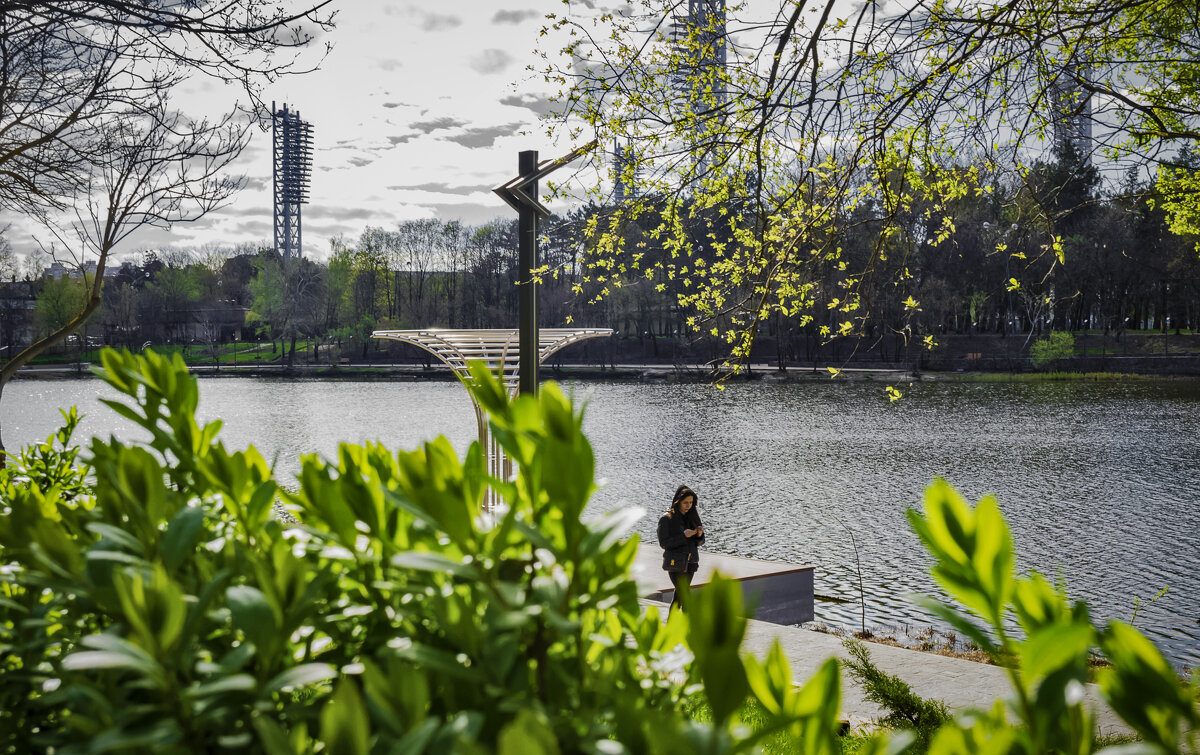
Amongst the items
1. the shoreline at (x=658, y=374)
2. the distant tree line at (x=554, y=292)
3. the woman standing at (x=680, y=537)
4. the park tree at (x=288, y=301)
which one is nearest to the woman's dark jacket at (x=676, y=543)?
the woman standing at (x=680, y=537)

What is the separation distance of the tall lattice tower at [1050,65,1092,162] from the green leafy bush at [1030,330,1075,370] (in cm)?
5238

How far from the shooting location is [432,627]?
35.1 inches

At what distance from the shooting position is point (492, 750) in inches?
31.5

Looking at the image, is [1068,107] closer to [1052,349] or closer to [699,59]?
[699,59]

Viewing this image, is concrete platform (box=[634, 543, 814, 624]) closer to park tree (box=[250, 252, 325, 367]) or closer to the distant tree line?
the distant tree line

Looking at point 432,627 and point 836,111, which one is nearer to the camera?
point 432,627

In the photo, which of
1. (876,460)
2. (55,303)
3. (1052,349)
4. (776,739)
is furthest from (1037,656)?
(55,303)

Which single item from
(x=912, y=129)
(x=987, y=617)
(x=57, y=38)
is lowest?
(x=987, y=617)

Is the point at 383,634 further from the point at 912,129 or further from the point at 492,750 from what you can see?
the point at 912,129

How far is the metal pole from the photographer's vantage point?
7203 mm

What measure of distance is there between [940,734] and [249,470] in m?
0.84

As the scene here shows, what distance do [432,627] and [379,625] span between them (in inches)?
3.6

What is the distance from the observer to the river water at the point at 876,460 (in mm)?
15242

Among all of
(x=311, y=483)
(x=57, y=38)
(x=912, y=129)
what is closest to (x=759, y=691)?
(x=311, y=483)
